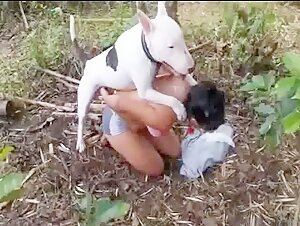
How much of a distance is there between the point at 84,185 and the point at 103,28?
73 centimetres

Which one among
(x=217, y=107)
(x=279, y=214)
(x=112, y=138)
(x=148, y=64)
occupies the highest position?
(x=148, y=64)

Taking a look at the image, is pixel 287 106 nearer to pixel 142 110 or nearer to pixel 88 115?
pixel 142 110

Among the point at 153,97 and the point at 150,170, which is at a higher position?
the point at 153,97

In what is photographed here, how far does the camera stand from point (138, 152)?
173 centimetres

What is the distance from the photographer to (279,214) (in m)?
1.67

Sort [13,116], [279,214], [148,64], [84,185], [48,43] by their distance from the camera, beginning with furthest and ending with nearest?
[48,43]
[13,116]
[84,185]
[279,214]
[148,64]

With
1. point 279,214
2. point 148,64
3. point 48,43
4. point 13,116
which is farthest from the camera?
point 48,43

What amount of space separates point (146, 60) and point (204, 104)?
16 cm

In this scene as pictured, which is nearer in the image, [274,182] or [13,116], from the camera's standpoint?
[274,182]

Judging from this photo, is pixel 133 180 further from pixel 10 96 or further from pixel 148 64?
pixel 10 96

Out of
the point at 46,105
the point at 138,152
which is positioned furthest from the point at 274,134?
the point at 46,105

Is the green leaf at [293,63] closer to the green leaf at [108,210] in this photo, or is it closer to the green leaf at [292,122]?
the green leaf at [292,122]

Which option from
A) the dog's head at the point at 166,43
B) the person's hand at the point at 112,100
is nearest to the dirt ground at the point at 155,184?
the person's hand at the point at 112,100

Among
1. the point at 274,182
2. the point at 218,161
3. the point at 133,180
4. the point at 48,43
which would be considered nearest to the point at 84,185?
the point at 133,180
